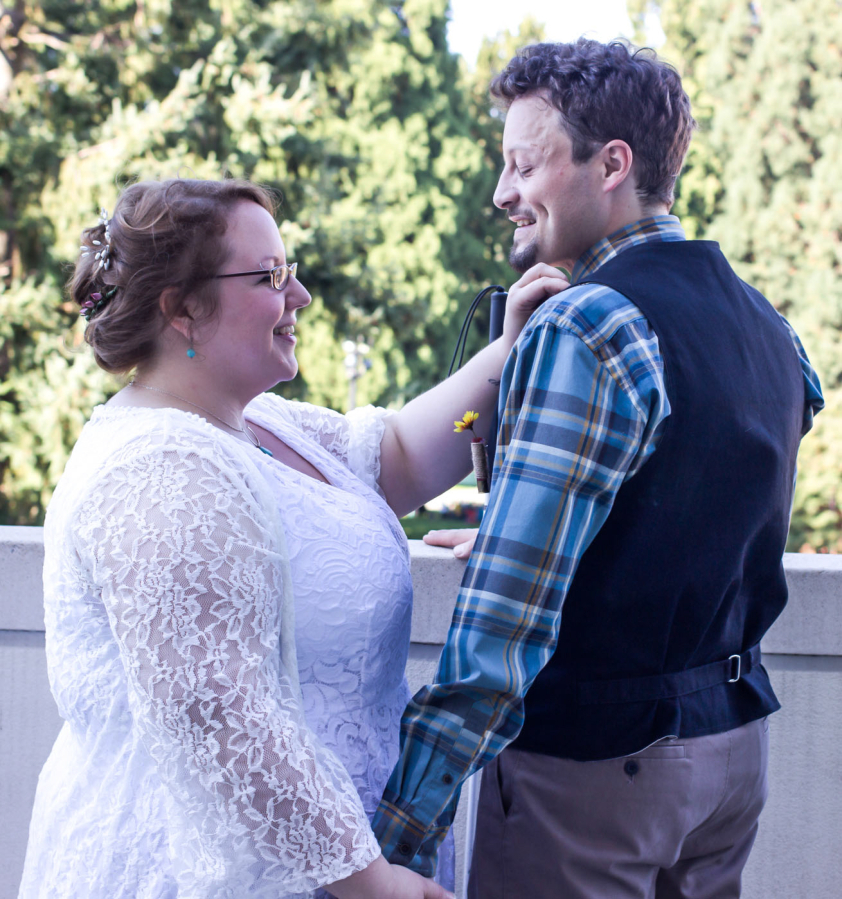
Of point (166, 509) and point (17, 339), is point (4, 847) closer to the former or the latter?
point (166, 509)

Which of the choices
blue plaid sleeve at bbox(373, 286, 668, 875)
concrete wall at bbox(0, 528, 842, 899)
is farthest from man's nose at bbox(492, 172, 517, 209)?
concrete wall at bbox(0, 528, 842, 899)

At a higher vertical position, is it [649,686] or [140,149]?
[140,149]

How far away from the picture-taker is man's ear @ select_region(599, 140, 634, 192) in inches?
61.7

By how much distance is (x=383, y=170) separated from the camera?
55.9 ft

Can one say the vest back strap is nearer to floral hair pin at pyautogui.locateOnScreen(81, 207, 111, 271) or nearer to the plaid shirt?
the plaid shirt

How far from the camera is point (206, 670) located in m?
1.33

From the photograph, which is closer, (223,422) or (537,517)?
(537,517)

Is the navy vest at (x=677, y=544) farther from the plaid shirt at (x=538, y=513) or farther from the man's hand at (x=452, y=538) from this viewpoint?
the man's hand at (x=452, y=538)

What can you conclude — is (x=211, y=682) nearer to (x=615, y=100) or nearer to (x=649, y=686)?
(x=649, y=686)

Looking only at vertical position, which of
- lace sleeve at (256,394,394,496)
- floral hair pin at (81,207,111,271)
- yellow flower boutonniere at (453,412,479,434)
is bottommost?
lace sleeve at (256,394,394,496)

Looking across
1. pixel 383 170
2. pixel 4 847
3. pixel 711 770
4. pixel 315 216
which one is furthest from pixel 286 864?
pixel 383 170

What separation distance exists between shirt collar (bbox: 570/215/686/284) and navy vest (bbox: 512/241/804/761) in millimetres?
49

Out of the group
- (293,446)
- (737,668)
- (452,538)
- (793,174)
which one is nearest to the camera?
(737,668)

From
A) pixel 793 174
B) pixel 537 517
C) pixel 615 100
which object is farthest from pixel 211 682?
pixel 793 174
